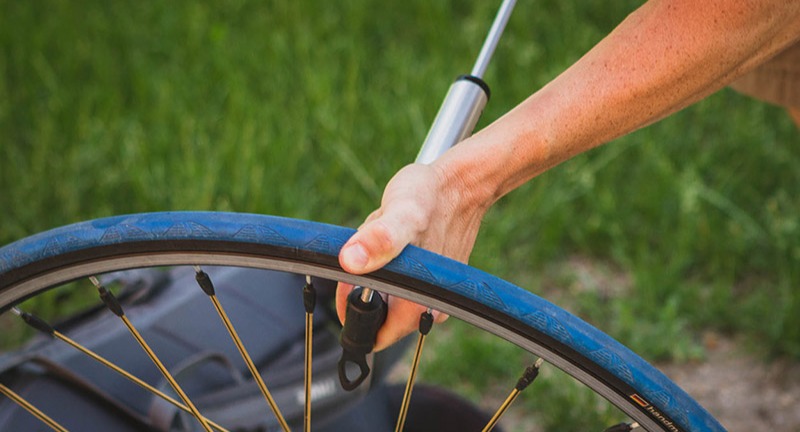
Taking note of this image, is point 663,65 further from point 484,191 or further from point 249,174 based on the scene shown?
point 249,174

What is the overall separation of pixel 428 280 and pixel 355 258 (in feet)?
0.23

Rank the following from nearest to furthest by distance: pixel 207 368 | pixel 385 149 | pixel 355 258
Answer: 1. pixel 355 258
2. pixel 207 368
3. pixel 385 149

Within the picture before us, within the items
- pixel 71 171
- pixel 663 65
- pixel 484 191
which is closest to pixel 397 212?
pixel 484 191

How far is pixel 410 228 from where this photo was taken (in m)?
0.86

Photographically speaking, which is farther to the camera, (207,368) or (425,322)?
(207,368)

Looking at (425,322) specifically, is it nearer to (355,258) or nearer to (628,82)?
(355,258)

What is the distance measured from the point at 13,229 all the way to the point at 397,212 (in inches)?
74.2

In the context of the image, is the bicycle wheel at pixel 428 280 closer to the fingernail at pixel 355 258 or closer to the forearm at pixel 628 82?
the fingernail at pixel 355 258

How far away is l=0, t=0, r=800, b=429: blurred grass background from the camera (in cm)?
226

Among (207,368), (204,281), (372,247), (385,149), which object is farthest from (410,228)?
(385,149)

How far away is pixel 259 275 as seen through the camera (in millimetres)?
1733

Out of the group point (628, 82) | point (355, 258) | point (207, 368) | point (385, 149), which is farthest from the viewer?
point (385, 149)

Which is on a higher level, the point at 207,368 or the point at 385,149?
the point at 385,149

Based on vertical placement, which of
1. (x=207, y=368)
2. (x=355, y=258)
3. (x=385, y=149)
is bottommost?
(x=355, y=258)
